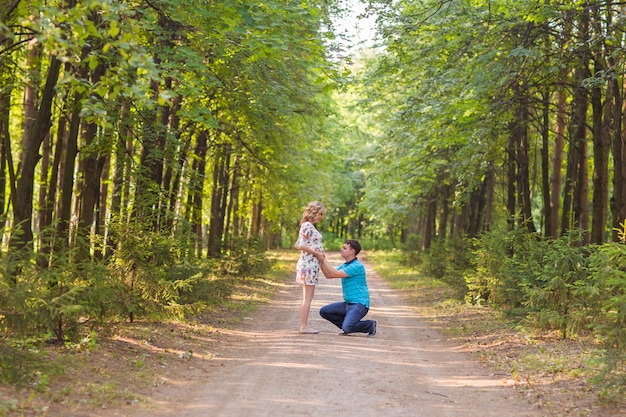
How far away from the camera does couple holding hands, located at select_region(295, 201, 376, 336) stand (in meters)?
10.9

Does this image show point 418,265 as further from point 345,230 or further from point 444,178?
point 345,230

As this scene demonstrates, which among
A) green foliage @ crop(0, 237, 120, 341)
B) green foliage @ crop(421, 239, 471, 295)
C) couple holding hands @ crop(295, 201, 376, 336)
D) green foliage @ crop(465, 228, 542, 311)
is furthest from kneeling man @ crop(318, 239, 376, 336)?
green foliage @ crop(421, 239, 471, 295)

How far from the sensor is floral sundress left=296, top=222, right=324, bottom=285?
10859mm

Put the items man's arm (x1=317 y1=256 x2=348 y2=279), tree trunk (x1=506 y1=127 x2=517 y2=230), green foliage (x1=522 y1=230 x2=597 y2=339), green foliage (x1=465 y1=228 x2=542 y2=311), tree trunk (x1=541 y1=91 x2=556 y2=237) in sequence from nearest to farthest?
1. green foliage (x1=522 y1=230 x2=597 y2=339)
2. man's arm (x1=317 y1=256 x2=348 y2=279)
3. green foliage (x1=465 y1=228 x2=542 y2=311)
4. tree trunk (x1=541 y1=91 x2=556 y2=237)
5. tree trunk (x1=506 y1=127 x2=517 y2=230)

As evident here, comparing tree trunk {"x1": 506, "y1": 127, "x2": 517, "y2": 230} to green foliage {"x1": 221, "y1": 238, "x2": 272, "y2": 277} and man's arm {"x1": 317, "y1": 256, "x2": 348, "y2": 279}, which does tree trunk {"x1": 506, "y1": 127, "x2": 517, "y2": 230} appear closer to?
green foliage {"x1": 221, "y1": 238, "x2": 272, "y2": 277}

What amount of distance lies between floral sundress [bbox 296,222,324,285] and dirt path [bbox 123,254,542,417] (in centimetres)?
93

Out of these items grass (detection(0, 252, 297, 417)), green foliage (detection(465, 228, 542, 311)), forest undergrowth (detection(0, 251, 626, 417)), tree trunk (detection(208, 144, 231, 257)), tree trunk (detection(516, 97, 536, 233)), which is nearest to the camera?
grass (detection(0, 252, 297, 417))

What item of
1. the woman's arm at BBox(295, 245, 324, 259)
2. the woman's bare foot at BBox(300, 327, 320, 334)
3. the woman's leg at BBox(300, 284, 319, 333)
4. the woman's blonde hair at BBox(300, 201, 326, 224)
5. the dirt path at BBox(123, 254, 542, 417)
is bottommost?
the dirt path at BBox(123, 254, 542, 417)

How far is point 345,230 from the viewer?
9006cm

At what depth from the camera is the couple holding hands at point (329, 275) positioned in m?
10.9

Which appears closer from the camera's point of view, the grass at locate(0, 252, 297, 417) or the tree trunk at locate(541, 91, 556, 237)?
the grass at locate(0, 252, 297, 417)

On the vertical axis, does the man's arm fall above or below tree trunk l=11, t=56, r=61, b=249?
below

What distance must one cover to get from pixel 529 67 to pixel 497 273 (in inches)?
172

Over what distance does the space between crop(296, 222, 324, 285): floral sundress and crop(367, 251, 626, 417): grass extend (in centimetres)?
275
